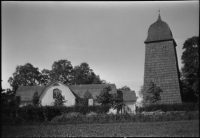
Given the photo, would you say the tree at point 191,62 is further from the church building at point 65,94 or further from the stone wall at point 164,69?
the church building at point 65,94

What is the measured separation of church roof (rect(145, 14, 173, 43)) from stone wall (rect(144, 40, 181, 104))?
775mm

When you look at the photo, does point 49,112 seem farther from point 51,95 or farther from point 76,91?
point 76,91

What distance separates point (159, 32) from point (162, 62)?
5.09m

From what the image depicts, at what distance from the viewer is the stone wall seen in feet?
95.9

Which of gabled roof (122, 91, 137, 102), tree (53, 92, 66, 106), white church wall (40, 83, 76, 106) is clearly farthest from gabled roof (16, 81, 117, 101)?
tree (53, 92, 66, 106)

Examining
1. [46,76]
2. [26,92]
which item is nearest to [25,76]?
[46,76]

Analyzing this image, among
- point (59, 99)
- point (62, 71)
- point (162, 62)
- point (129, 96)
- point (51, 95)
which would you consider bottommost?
point (59, 99)

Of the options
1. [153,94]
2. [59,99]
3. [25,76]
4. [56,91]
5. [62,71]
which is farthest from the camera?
[62,71]

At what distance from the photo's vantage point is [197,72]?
3238 cm

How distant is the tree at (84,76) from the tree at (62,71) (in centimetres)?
207

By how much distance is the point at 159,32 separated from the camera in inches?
1283

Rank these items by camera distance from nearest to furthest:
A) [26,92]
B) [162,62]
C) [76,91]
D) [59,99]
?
1. [162,62]
2. [59,99]
3. [26,92]
4. [76,91]

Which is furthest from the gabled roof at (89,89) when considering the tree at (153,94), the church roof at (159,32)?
the church roof at (159,32)

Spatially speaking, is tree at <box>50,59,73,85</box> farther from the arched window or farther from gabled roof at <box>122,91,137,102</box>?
gabled roof at <box>122,91,137,102</box>
